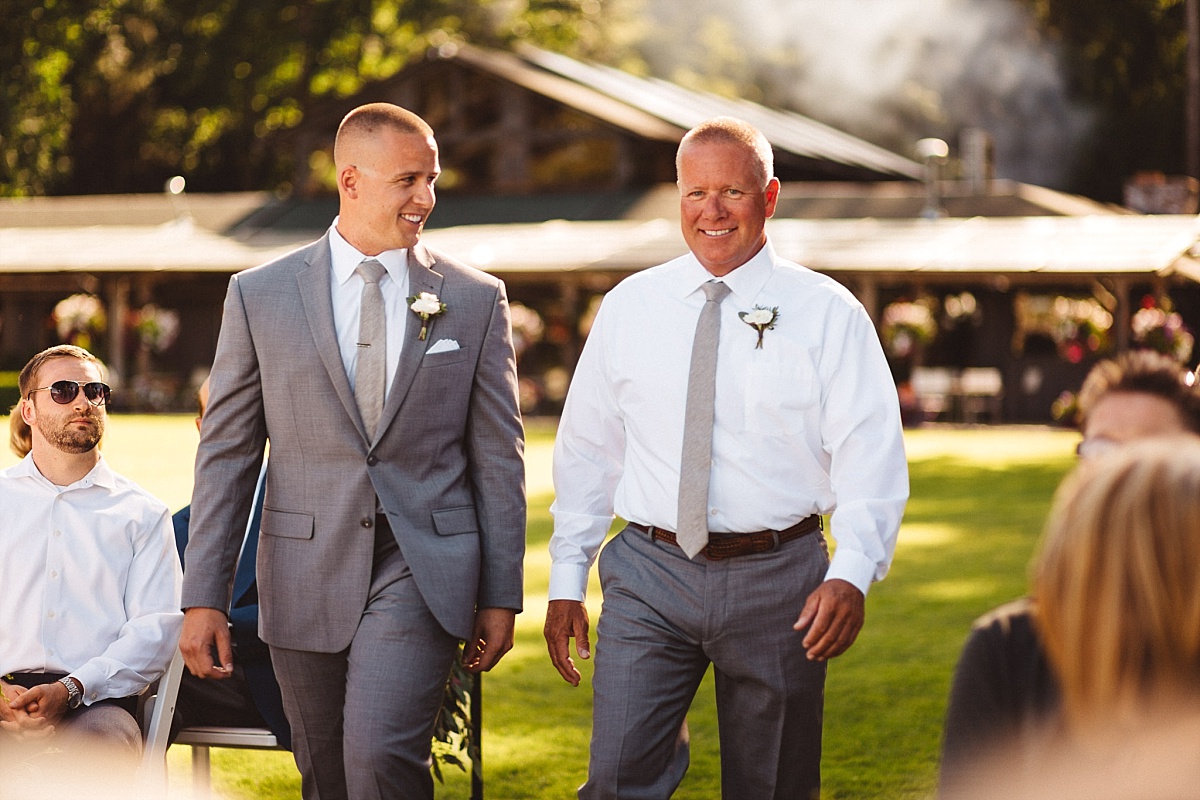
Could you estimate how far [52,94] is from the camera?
151 ft

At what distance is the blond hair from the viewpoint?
210 centimetres

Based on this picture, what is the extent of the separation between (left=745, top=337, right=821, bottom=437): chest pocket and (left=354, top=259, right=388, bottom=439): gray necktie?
1.00m

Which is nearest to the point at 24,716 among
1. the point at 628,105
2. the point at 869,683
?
the point at 869,683

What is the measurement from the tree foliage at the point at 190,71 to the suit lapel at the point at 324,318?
1650 inches

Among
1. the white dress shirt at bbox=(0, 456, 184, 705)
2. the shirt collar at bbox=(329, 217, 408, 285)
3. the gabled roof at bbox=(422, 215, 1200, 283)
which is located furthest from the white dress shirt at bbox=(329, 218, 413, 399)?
the gabled roof at bbox=(422, 215, 1200, 283)

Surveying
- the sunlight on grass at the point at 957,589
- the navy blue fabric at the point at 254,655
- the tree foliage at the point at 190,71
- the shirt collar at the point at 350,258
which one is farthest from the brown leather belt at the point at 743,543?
the tree foliage at the point at 190,71

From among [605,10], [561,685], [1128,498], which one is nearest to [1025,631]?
[1128,498]

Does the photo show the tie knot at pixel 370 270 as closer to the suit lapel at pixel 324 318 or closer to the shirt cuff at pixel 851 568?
the suit lapel at pixel 324 318

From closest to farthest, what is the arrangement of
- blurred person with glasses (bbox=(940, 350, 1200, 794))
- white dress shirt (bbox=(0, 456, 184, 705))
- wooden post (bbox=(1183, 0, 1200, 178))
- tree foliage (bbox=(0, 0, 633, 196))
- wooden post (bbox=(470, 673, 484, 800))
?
blurred person with glasses (bbox=(940, 350, 1200, 794))
white dress shirt (bbox=(0, 456, 184, 705))
wooden post (bbox=(470, 673, 484, 800))
wooden post (bbox=(1183, 0, 1200, 178))
tree foliage (bbox=(0, 0, 633, 196))

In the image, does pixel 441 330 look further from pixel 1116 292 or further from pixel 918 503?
pixel 1116 292

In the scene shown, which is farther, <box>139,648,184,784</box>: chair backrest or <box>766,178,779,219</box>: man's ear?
<box>139,648,184,784</box>: chair backrest

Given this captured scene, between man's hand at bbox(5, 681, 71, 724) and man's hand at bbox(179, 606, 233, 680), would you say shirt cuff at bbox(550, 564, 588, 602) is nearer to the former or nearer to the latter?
A: man's hand at bbox(179, 606, 233, 680)

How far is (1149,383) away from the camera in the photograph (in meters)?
3.13

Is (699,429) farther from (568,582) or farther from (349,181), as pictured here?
(349,181)
